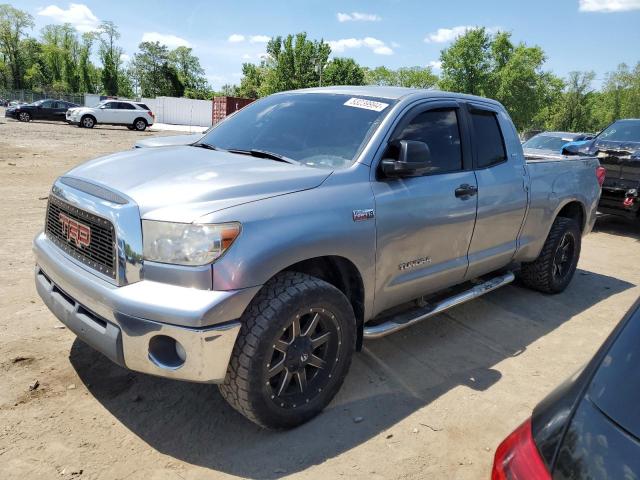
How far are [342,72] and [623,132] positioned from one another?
45074mm

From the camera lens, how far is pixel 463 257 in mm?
3990

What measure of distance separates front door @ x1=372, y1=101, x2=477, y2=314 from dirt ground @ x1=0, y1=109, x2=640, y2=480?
0.60 m

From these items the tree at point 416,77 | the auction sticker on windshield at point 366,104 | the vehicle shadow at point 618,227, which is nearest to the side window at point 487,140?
the auction sticker on windshield at point 366,104

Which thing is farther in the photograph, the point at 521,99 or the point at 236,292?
the point at 521,99

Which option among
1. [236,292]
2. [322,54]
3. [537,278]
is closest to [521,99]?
[322,54]

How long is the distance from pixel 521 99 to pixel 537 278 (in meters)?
55.6

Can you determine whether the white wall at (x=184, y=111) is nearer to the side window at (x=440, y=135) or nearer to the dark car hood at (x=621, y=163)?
the dark car hood at (x=621, y=163)

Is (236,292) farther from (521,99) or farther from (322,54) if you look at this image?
(521,99)

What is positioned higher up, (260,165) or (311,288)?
(260,165)

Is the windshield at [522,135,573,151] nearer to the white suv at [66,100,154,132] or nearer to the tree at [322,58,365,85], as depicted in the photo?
the white suv at [66,100,154,132]

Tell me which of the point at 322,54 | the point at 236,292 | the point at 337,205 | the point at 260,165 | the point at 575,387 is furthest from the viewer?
the point at 322,54

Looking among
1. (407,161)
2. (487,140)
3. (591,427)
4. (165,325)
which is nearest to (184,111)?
(487,140)

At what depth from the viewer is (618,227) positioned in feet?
32.3

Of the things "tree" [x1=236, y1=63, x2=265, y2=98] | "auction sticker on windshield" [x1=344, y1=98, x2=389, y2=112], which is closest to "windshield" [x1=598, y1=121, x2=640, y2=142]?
"auction sticker on windshield" [x1=344, y1=98, x2=389, y2=112]
